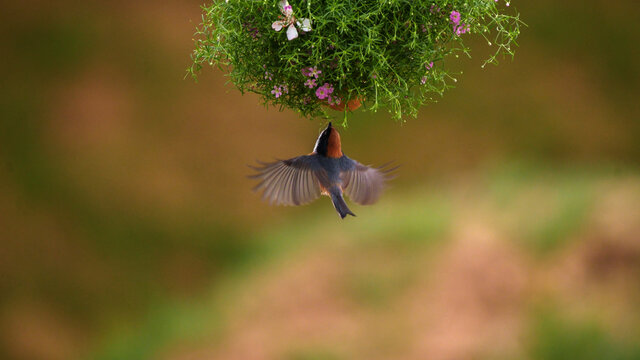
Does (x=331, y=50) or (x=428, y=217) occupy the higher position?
(x=428, y=217)

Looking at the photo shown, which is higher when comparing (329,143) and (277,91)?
(277,91)

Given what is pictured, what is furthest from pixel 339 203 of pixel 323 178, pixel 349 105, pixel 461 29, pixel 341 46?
pixel 461 29

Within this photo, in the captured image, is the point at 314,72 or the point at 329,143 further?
the point at 329,143

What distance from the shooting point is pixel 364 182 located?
1.71 metres

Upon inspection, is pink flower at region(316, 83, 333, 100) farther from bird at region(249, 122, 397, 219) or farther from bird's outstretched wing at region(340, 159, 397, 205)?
bird's outstretched wing at region(340, 159, 397, 205)

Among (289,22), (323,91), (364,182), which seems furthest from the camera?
(364,182)

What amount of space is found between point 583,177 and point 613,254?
1.28 ft

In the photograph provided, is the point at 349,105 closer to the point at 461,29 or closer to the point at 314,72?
the point at 314,72

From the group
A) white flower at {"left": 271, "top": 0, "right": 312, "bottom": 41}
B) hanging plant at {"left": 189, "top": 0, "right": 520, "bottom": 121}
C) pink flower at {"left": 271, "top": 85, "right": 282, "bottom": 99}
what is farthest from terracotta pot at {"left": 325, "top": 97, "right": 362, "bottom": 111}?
white flower at {"left": 271, "top": 0, "right": 312, "bottom": 41}

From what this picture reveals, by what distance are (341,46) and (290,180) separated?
1.16 ft

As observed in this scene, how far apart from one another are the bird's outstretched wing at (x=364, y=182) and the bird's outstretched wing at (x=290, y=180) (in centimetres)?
9

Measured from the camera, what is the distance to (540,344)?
2.89 meters

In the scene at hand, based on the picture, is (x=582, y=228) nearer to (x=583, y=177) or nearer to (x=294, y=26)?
(x=583, y=177)

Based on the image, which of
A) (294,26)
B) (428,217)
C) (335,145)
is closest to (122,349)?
(428,217)
